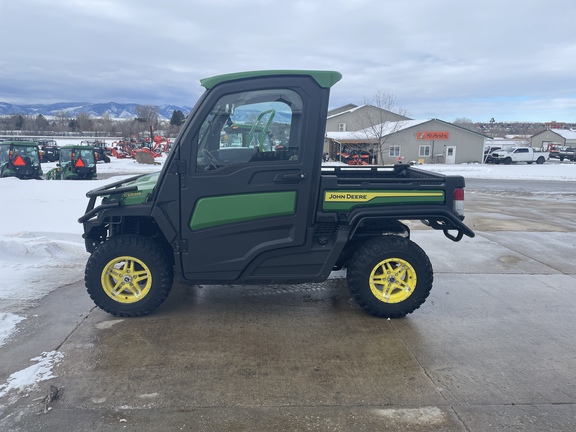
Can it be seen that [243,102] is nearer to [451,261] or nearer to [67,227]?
[451,261]

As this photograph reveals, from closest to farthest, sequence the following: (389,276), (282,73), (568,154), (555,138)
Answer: (282,73)
(389,276)
(568,154)
(555,138)

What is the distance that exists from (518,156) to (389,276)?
43.1 meters

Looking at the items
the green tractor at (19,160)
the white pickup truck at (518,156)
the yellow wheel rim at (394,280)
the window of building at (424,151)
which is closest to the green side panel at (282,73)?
the yellow wheel rim at (394,280)

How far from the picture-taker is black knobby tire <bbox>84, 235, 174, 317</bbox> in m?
4.36

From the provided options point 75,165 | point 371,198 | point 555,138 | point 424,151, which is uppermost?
point 555,138

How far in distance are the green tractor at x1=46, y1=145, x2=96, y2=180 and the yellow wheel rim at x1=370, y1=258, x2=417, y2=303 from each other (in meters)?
17.0

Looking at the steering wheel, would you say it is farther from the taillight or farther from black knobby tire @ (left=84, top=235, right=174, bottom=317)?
the taillight

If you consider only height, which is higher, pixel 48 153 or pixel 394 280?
pixel 48 153

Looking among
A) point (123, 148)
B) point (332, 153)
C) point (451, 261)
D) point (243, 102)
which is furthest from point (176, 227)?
point (123, 148)

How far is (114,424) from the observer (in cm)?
284

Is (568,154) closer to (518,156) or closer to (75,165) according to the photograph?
(518,156)

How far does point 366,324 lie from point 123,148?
1849 inches

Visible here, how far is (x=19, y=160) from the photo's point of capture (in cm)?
1712

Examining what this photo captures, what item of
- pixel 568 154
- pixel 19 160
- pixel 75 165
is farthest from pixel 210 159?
pixel 568 154
